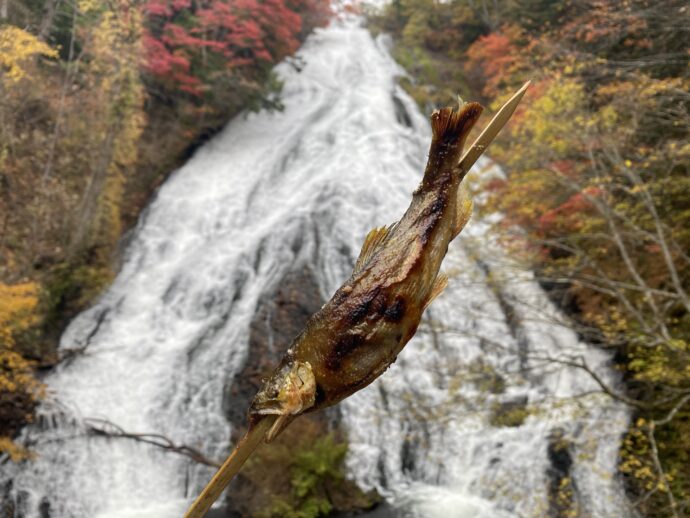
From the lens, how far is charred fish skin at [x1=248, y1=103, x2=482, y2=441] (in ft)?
3.40

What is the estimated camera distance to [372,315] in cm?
107

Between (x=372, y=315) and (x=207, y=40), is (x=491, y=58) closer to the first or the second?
(x=207, y=40)

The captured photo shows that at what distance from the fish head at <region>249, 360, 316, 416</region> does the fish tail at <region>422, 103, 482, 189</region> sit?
487 mm

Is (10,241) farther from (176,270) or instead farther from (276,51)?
(276,51)

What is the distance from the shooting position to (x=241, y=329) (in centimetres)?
1009

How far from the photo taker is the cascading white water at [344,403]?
7.69 m

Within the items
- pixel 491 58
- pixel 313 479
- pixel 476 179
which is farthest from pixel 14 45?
pixel 491 58

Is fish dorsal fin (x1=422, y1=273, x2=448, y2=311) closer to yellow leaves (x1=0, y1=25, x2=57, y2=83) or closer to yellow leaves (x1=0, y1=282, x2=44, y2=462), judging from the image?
yellow leaves (x1=0, y1=25, x2=57, y2=83)

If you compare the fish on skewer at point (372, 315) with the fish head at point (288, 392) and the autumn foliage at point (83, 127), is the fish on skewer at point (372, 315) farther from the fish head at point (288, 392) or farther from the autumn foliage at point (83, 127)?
the autumn foliage at point (83, 127)

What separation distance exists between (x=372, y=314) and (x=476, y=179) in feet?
31.7

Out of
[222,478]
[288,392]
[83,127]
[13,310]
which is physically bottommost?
[222,478]

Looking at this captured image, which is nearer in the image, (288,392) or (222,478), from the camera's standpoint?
(222,478)

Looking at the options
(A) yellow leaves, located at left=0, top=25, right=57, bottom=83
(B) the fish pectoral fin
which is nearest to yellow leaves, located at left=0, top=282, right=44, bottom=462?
(A) yellow leaves, located at left=0, top=25, right=57, bottom=83

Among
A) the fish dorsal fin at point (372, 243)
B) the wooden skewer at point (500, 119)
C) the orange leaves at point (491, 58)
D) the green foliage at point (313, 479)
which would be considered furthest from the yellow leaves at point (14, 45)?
the orange leaves at point (491, 58)
